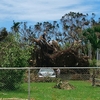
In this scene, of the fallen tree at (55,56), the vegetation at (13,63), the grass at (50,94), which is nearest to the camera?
the grass at (50,94)

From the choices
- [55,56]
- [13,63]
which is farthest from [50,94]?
[55,56]

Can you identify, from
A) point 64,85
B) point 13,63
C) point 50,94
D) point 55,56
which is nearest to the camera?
point 50,94

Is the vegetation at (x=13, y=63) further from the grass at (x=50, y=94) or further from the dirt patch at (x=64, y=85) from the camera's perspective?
the dirt patch at (x=64, y=85)

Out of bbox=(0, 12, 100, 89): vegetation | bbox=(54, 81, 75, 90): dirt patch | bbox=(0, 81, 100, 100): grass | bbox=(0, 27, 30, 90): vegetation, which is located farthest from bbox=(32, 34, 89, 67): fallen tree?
bbox=(0, 81, 100, 100): grass

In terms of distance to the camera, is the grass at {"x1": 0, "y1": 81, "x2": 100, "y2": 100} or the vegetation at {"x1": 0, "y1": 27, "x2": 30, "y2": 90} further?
the vegetation at {"x1": 0, "y1": 27, "x2": 30, "y2": 90}

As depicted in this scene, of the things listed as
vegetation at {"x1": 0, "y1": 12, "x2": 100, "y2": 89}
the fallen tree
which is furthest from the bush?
the fallen tree

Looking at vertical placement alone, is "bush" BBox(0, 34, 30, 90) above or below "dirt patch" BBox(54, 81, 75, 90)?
above

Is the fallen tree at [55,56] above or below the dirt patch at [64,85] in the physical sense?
above

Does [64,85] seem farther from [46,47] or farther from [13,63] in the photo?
[46,47]

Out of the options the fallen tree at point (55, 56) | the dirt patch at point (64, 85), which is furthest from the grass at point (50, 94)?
the fallen tree at point (55, 56)

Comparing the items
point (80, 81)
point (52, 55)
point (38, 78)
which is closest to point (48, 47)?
point (52, 55)

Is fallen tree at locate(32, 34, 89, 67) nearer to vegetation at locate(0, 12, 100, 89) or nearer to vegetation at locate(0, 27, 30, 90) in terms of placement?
vegetation at locate(0, 12, 100, 89)

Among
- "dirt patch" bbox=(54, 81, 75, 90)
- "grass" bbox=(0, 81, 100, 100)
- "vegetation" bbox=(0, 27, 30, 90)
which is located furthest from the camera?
"dirt patch" bbox=(54, 81, 75, 90)

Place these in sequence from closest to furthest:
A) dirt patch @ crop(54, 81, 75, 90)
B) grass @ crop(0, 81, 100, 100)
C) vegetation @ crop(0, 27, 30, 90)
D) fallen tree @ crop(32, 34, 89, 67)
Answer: grass @ crop(0, 81, 100, 100) → vegetation @ crop(0, 27, 30, 90) → dirt patch @ crop(54, 81, 75, 90) → fallen tree @ crop(32, 34, 89, 67)
